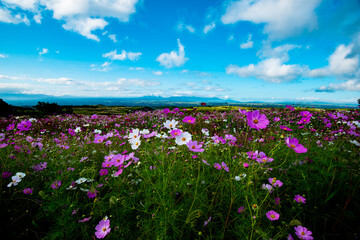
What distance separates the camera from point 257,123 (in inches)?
58.7

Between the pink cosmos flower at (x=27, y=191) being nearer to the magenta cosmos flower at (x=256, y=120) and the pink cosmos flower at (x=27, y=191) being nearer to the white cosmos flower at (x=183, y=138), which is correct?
the white cosmos flower at (x=183, y=138)

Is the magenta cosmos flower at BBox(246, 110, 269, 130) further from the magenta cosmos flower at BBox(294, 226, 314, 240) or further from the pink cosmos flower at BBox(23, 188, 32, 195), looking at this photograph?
the pink cosmos flower at BBox(23, 188, 32, 195)

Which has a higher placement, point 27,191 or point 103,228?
point 27,191

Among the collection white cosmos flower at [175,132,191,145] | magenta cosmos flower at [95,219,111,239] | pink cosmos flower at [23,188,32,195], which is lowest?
magenta cosmos flower at [95,219,111,239]

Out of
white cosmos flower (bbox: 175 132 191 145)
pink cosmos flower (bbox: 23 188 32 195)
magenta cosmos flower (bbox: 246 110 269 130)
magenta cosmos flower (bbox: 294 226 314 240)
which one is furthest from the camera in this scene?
pink cosmos flower (bbox: 23 188 32 195)

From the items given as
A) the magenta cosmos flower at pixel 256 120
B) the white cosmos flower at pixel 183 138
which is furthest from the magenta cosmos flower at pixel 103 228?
the magenta cosmos flower at pixel 256 120

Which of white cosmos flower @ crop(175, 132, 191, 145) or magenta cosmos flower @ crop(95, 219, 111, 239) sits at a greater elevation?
white cosmos flower @ crop(175, 132, 191, 145)

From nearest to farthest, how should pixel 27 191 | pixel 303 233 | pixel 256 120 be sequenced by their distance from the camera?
pixel 303 233
pixel 256 120
pixel 27 191

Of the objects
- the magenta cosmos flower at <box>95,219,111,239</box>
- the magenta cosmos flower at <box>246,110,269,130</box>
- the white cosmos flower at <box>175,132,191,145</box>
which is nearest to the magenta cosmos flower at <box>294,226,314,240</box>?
the magenta cosmos flower at <box>246,110,269,130</box>

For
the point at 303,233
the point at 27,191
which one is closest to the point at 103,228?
the point at 27,191

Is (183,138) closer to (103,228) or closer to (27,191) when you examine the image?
(103,228)

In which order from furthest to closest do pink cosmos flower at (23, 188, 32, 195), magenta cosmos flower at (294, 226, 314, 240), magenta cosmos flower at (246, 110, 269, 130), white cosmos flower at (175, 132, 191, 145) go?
pink cosmos flower at (23, 188, 32, 195) < white cosmos flower at (175, 132, 191, 145) < magenta cosmos flower at (246, 110, 269, 130) < magenta cosmos flower at (294, 226, 314, 240)

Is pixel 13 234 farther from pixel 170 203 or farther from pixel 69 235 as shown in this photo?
pixel 170 203

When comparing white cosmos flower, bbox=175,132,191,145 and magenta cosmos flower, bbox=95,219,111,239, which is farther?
white cosmos flower, bbox=175,132,191,145
